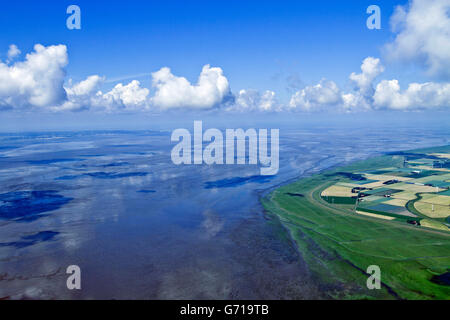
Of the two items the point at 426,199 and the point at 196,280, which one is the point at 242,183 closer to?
the point at 426,199

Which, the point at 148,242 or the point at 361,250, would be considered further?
the point at 148,242

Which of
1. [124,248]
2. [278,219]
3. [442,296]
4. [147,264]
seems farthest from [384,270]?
[124,248]

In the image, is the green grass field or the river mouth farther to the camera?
the river mouth

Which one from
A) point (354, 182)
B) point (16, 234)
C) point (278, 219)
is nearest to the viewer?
point (16, 234)
